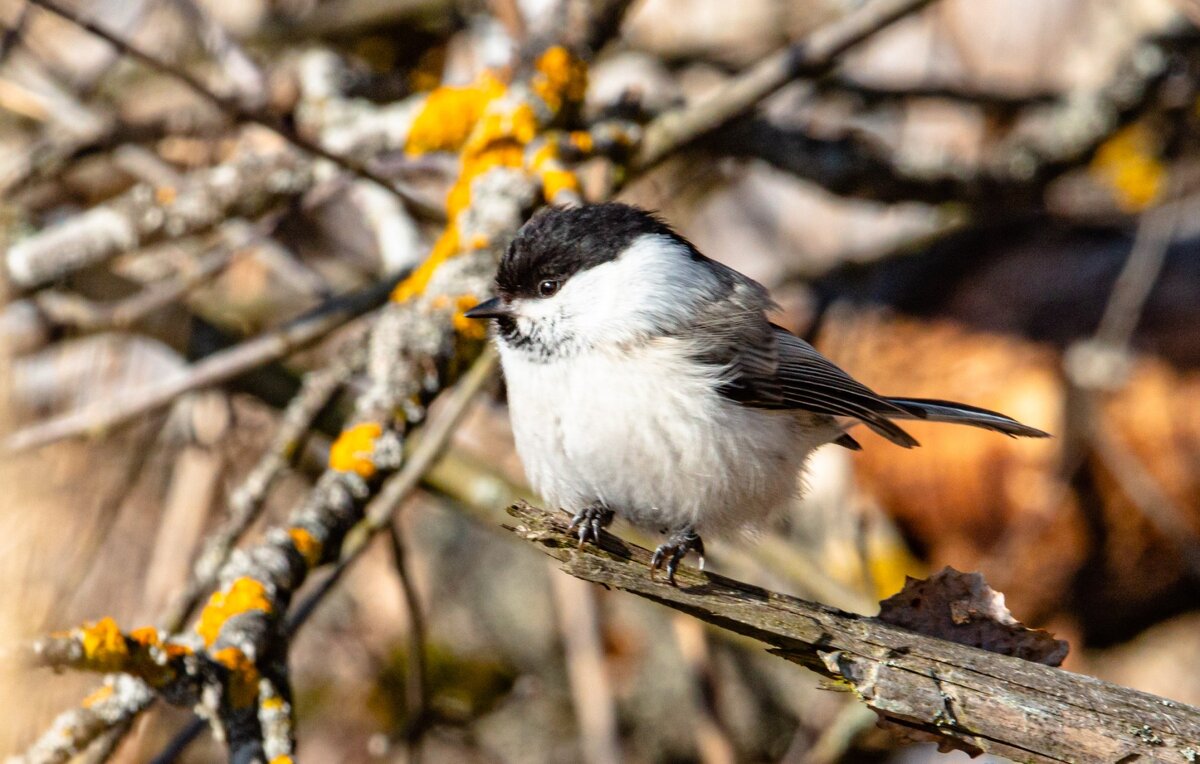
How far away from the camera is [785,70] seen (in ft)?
8.16

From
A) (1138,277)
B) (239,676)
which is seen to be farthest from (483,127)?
(1138,277)

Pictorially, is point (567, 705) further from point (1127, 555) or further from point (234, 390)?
point (1127, 555)

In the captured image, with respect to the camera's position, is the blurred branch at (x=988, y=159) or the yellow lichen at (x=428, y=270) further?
the blurred branch at (x=988, y=159)

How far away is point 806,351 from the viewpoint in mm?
2189

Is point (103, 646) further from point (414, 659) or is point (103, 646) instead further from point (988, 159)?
point (988, 159)

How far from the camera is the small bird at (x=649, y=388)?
1773 mm

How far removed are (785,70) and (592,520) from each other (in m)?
1.23

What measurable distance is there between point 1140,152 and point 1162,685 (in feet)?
5.52

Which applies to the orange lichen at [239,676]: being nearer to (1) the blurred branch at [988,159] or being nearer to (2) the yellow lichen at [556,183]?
(2) the yellow lichen at [556,183]

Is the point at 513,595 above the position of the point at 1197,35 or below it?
below

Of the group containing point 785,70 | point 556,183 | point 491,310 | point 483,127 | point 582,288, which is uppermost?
point 785,70

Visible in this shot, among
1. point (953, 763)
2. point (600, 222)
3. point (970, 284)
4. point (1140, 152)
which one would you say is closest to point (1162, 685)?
point (953, 763)

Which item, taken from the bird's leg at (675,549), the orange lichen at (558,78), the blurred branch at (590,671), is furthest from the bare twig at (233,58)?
the bird's leg at (675,549)

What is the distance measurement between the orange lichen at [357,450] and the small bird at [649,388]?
248mm
